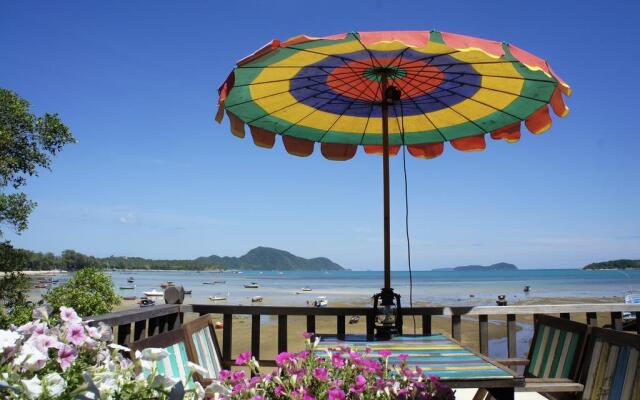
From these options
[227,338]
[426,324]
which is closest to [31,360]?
[227,338]

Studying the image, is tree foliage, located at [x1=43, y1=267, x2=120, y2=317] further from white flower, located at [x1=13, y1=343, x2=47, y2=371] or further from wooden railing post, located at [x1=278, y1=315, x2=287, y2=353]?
white flower, located at [x1=13, y1=343, x2=47, y2=371]

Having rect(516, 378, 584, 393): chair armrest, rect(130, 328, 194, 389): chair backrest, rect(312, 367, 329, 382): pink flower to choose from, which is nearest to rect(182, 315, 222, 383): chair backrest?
rect(130, 328, 194, 389): chair backrest

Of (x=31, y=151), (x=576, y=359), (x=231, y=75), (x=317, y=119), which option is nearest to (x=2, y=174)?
(x=31, y=151)

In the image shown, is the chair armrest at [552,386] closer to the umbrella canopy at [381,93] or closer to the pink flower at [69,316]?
the umbrella canopy at [381,93]

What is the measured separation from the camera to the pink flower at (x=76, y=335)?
116cm

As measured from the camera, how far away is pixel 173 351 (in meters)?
2.24

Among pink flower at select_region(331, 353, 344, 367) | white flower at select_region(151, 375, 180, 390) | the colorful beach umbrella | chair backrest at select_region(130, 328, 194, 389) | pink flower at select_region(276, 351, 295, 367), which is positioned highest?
the colorful beach umbrella

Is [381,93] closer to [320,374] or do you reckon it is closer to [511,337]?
[511,337]

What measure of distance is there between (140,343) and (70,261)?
102 metres

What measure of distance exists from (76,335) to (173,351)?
112 cm

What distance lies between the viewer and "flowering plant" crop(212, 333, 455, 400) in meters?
1.45

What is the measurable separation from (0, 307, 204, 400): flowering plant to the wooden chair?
69.0 inches

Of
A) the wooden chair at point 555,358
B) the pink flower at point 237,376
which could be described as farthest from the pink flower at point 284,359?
the wooden chair at point 555,358

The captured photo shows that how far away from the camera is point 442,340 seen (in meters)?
3.13
